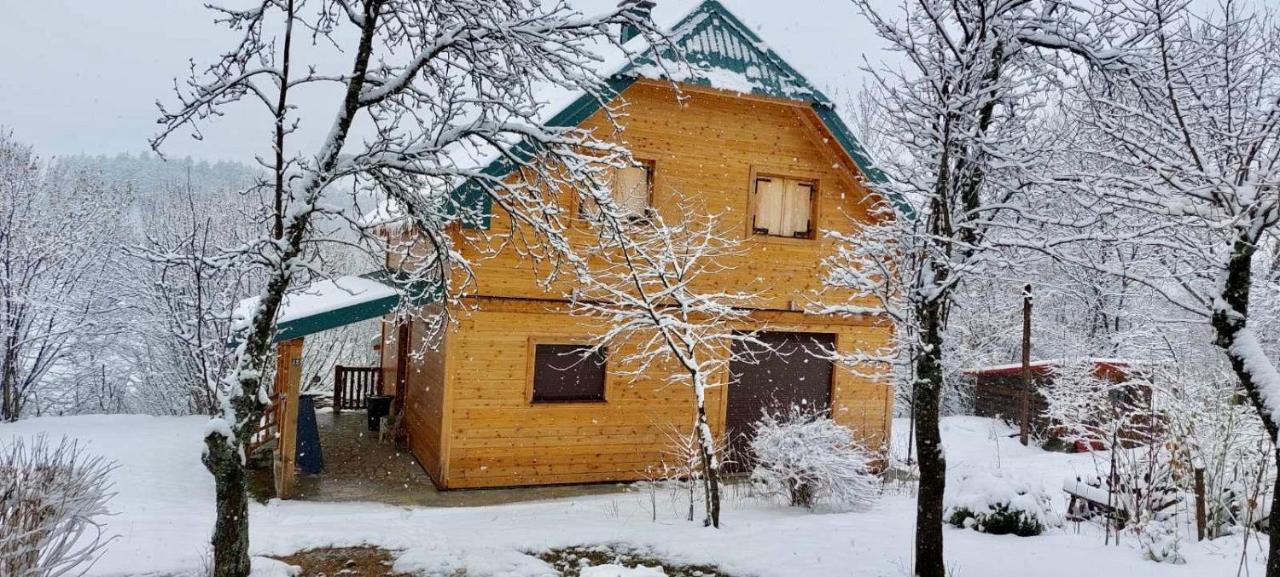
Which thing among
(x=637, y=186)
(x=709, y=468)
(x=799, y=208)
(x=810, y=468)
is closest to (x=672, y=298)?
(x=637, y=186)

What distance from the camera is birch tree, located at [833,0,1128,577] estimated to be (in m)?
5.97

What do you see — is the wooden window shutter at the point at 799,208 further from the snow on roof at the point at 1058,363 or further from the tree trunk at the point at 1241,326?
the tree trunk at the point at 1241,326

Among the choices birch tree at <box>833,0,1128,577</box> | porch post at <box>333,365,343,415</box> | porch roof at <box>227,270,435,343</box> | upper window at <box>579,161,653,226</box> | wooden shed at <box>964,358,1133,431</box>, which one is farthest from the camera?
wooden shed at <box>964,358,1133,431</box>

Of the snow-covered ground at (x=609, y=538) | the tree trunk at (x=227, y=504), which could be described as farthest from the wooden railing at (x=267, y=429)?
the tree trunk at (x=227, y=504)

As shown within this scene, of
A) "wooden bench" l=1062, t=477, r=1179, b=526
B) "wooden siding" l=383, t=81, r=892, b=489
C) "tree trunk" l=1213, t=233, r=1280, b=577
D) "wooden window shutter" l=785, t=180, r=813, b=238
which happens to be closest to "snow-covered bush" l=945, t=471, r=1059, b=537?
"wooden bench" l=1062, t=477, r=1179, b=526

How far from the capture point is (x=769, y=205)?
496 inches

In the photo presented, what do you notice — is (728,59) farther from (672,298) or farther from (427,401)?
(427,401)

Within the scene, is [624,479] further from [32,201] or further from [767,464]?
[32,201]

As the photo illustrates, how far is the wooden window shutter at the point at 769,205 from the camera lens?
12508mm

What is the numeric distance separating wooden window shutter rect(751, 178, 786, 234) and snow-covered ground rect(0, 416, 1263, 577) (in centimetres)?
453

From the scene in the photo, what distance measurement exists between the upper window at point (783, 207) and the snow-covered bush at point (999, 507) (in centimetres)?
512

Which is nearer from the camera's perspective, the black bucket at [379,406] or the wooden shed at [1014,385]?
the black bucket at [379,406]

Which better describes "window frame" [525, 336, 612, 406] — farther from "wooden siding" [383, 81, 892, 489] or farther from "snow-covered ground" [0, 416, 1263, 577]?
"snow-covered ground" [0, 416, 1263, 577]

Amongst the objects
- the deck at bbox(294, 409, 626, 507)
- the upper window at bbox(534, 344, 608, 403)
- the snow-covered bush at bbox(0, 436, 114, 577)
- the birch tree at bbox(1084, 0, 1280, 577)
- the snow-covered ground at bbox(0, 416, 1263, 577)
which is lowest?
the deck at bbox(294, 409, 626, 507)
